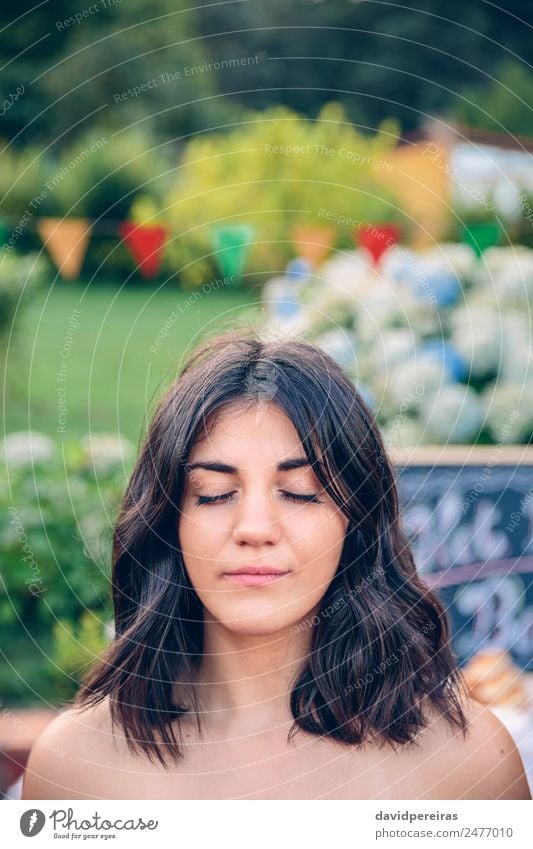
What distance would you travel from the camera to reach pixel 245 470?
1.14 meters

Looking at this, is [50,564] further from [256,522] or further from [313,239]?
[256,522]

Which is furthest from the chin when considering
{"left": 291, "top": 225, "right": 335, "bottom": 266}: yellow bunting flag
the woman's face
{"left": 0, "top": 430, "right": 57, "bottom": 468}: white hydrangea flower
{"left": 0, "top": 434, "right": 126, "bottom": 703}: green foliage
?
{"left": 291, "top": 225, "right": 335, "bottom": 266}: yellow bunting flag

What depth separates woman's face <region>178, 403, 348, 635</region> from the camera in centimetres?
113

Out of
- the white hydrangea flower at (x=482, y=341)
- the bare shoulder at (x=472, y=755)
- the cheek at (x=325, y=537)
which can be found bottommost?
the bare shoulder at (x=472, y=755)

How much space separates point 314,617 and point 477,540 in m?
0.72

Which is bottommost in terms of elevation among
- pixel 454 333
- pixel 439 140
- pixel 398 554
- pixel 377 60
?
pixel 398 554

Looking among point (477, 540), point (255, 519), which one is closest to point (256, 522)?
point (255, 519)

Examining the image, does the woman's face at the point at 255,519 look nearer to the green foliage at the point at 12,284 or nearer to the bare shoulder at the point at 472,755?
the bare shoulder at the point at 472,755

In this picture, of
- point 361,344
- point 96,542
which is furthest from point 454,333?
point 96,542

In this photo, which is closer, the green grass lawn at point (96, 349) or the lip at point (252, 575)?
the lip at point (252, 575)

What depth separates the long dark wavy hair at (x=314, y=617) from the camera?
3.89 feet

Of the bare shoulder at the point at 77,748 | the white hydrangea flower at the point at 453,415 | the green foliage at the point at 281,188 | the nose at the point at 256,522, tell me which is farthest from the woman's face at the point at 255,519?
the green foliage at the point at 281,188
